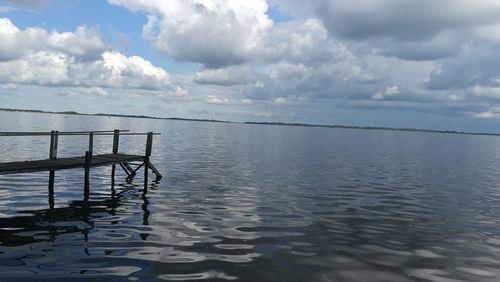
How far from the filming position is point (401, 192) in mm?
29469

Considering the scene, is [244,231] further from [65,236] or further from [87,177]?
[87,177]

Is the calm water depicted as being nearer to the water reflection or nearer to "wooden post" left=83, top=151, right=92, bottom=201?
the water reflection

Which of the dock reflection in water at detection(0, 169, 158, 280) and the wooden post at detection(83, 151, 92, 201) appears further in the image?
the wooden post at detection(83, 151, 92, 201)

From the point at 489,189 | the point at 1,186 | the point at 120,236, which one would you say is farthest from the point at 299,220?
the point at 489,189

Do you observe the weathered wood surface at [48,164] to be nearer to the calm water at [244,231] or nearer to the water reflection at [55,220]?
the water reflection at [55,220]

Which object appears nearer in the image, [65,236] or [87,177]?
[65,236]

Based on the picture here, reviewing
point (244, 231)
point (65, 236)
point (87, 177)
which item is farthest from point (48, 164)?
point (244, 231)

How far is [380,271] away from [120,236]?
9.07 m

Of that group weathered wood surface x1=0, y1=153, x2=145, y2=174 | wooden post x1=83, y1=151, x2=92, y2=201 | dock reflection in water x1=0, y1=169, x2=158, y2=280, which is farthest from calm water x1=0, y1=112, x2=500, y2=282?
weathered wood surface x1=0, y1=153, x2=145, y2=174

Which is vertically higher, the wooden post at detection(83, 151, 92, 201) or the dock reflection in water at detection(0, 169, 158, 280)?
the wooden post at detection(83, 151, 92, 201)

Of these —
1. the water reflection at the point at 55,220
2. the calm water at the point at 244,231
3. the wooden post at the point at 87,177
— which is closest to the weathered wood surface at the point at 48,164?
the wooden post at the point at 87,177

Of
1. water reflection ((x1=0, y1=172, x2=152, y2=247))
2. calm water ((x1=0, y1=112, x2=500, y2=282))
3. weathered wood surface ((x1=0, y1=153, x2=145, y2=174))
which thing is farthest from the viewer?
weathered wood surface ((x1=0, y1=153, x2=145, y2=174))

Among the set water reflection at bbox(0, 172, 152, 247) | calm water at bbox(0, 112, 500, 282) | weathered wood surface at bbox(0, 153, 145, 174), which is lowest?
water reflection at bbox(0, 172, 152, 247)

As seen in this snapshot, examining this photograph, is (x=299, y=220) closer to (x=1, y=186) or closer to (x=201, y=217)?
(x=201, y=217)
